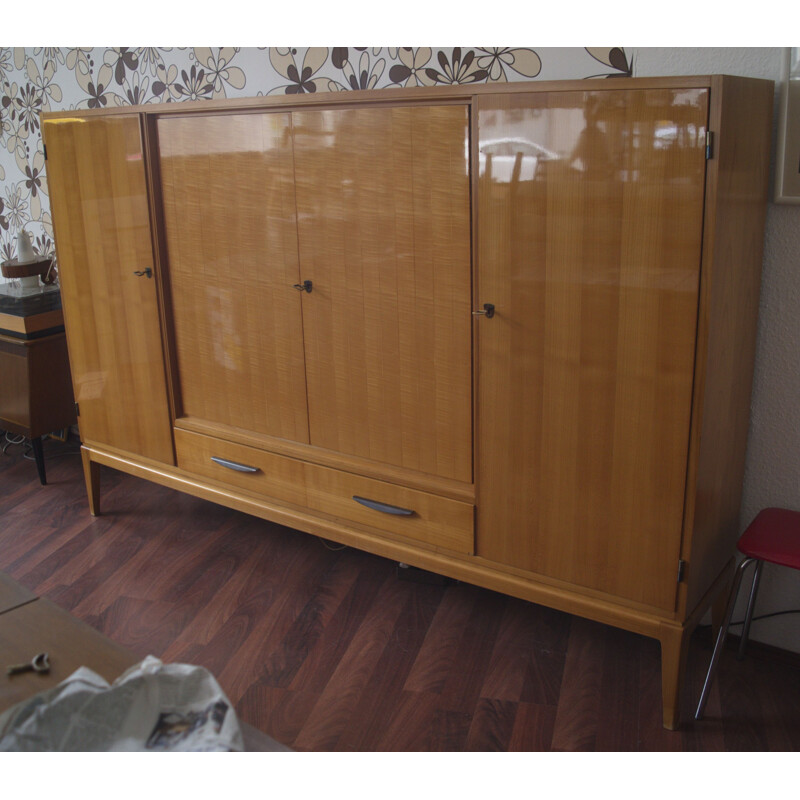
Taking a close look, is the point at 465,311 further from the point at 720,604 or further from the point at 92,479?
the point at 92,479

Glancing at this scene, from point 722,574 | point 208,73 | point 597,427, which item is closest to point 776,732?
point 722,574

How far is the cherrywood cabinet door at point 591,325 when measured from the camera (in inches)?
70.8

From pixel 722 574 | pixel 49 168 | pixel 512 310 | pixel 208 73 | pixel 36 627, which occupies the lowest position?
pixel 722 574

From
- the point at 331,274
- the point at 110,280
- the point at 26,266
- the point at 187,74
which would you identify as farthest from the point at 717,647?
the point at 26,266

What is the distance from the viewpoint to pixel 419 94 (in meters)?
2.04

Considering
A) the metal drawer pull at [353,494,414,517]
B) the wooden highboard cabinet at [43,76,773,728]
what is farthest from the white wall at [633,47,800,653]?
the metal drawer pull at [353,494,414,517]

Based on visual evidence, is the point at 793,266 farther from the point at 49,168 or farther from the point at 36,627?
the point at 49,168

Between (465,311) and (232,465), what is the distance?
1033 mm

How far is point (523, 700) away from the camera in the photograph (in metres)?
2.17

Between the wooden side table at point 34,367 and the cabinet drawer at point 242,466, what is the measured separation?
2.83ft

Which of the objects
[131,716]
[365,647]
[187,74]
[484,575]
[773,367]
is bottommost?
[365,647]

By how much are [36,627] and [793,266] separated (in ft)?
6.05

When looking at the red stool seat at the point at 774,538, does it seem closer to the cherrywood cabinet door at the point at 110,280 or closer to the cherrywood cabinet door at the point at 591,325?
the cherrywood cabinet door at the point at 591,325

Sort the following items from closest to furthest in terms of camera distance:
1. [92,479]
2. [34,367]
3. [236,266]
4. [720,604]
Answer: [720,604], [236,266], [92,479], [34,367]
